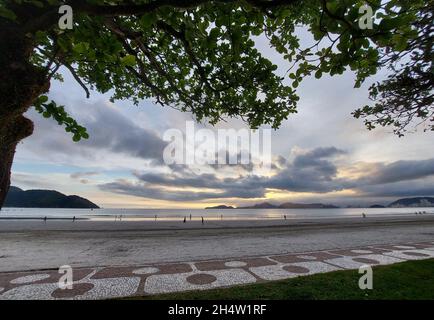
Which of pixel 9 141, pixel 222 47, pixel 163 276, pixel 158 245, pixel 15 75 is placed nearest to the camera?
pixel 15 75

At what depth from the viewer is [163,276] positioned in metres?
7.65

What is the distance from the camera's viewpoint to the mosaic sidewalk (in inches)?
246

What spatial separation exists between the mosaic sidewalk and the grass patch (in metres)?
0.88

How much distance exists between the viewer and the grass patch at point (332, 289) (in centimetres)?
537

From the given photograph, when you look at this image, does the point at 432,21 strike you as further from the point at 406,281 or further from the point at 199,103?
the point at 406,281

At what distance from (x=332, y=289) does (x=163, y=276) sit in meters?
4.78

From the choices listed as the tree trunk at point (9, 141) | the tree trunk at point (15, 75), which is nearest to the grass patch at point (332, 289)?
the tree trunk at point (9, 141)

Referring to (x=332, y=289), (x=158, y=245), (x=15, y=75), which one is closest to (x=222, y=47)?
(x=15, y=75)

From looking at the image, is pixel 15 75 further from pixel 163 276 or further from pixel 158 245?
pixel 158 245

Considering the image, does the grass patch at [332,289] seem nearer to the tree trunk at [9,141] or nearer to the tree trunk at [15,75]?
the tree trunk at [9,141]

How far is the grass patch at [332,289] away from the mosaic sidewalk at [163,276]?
0.88 meters

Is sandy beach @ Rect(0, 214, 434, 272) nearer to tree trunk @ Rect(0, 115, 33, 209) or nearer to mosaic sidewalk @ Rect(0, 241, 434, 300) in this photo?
mosaic sidewalk @ Rect(0, 241, 434, 300)

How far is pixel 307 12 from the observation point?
4.97 metres
